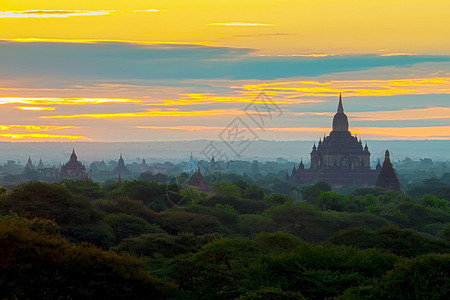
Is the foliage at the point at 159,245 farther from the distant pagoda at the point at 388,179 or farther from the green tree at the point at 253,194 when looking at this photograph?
the distant pagoda at the point at 388,179

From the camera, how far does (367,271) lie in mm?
35250

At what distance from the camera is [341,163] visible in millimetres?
173750

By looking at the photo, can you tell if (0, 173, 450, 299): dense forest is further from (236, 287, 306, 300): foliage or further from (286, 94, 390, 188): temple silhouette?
(286, 94, 390, 188): temple silhouette

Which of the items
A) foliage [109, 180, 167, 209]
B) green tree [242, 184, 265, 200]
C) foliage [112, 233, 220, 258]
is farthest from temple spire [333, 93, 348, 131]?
foliage [112, 233, 220, 258]

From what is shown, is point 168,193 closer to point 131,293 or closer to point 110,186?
point 110,186

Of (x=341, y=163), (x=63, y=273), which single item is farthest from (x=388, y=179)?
(x=63, y=273)

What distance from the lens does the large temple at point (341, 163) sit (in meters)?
172

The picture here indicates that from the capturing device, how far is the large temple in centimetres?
17250

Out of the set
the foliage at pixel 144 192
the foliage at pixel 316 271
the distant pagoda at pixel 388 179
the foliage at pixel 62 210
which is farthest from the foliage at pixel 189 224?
the distant pagoda at pixel 388 179

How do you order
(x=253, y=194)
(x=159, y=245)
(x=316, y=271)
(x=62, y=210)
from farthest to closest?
(x=253, y=194), (x=62, y=210), (x=159, y=245), (x=316, y=271)

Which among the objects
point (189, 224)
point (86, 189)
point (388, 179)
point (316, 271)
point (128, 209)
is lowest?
point (316, 271)

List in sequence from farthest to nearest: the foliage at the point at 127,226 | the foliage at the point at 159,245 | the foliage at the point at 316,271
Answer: the foliage at the point at 127,226 → the foliage at the point at 159,245 → the foliage at the point at 316,271

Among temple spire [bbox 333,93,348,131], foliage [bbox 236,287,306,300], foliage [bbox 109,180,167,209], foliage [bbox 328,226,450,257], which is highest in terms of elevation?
temple spire [bbox 333,93,348,131]

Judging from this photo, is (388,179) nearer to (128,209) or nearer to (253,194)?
(253,194)
